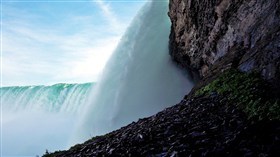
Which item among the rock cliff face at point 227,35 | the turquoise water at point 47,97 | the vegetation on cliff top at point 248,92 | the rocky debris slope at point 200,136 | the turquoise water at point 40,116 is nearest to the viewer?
the rocky debris slope at point 200,136

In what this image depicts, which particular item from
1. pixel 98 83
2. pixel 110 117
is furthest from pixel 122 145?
pixel 98 83

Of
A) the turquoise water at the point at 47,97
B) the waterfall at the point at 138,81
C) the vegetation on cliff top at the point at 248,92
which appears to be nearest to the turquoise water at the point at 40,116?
the turquoise water at the point at 47,97

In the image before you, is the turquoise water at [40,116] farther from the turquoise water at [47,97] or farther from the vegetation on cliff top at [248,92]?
the vegetation on cliff top at [248,92]

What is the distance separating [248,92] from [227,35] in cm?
846

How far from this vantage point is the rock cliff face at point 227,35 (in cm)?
1345

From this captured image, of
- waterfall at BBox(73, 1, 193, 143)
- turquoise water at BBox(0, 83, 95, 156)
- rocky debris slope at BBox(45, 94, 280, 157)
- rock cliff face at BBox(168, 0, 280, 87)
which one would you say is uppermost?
turquoise water at BBox(0, 83, 95, 156)

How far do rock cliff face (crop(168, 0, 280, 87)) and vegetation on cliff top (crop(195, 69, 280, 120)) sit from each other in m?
0.39

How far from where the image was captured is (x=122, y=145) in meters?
11.0

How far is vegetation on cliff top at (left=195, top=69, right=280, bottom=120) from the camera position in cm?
983

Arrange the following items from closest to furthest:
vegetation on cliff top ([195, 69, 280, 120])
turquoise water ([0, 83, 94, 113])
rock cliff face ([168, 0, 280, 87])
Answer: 1. vegetation on cliff top ([195, 69, 280, 120])
2. rock cliff face ([168, 0, 280, 87])
3. turquoise water ([0, 83, 94, 113])

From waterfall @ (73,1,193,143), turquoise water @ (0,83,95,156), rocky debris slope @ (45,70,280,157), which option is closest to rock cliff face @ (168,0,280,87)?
rocky debris slope @ (45,70,280,157)

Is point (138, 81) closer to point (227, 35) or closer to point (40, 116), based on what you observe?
point (227, 35)

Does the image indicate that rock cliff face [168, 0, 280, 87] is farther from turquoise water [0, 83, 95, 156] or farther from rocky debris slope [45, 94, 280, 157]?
turquoise water [0, 83, 95, 156]

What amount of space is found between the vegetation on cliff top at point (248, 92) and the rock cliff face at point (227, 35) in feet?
1.27
